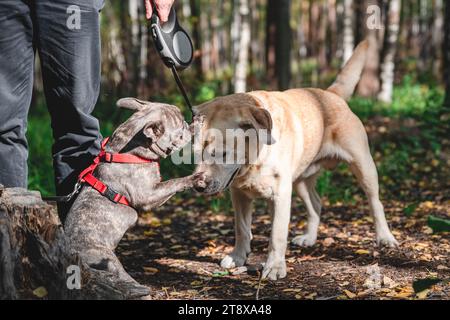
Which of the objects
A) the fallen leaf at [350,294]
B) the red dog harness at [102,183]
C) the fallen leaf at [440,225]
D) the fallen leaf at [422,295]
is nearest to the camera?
the fallen leaf at [440,225]

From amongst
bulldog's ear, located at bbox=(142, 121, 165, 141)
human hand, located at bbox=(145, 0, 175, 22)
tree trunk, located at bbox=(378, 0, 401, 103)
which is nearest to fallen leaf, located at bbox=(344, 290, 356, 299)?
bulldog's ear, located at bbox=(142, 121, 165, 141)

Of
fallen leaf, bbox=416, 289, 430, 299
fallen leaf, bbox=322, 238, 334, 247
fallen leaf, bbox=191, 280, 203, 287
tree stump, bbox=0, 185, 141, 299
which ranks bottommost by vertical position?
fallen leaf, bbox=322, 238, 334, 247

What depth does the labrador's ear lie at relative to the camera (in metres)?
4.08

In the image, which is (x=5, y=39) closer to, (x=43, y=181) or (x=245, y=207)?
(x=245, y=207)

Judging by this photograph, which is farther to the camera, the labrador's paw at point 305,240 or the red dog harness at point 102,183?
the labrador's paw at point 305,240

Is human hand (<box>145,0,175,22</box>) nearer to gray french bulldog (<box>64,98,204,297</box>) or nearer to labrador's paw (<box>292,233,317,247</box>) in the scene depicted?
gray french bulldog (<box>64,98,204,297</box>)

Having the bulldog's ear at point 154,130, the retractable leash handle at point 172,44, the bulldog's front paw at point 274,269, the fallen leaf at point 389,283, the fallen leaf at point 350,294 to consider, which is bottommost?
the bulldog's front paw at point 274,269

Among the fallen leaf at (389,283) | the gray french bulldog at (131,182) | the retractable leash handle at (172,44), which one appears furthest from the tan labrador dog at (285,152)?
the fallen leaf at (389,283)

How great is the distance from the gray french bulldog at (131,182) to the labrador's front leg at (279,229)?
2.22 ft

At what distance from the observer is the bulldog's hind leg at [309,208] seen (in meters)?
5.30

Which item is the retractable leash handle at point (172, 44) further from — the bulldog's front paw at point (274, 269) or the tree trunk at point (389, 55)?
the tree trunk at point (389, 55)

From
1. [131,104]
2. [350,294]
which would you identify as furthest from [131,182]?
[350,294]

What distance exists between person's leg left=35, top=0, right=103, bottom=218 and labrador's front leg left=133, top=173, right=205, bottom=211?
0.62m

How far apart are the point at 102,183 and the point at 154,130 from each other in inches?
20.3
